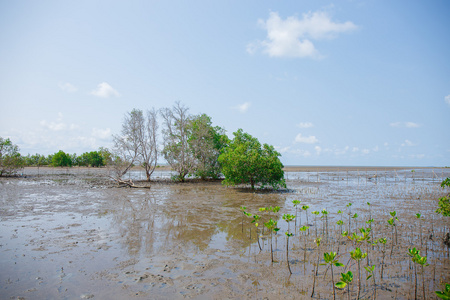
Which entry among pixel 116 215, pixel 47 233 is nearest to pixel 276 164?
pixel 116 215

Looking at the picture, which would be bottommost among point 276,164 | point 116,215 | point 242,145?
point 116,215

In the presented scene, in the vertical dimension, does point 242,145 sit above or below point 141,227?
above

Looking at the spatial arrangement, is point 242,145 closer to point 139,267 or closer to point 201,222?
point 201,222

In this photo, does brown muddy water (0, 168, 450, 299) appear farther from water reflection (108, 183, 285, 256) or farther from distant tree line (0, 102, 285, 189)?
distant tree line (0, 102, 285, 189)

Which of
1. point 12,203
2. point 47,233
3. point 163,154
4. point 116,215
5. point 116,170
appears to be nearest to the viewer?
point 47,233

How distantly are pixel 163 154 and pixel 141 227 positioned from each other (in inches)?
859

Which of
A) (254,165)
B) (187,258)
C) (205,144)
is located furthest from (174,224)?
(205,144)

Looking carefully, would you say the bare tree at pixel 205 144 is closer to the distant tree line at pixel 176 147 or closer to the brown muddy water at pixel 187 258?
the distant tree line at pixel 176 147

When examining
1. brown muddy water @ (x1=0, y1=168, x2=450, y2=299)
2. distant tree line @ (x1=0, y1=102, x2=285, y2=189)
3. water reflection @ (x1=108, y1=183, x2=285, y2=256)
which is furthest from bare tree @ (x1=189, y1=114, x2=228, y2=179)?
brown muddy water @ (x1=0, y1=168, x2=450, y2=299)

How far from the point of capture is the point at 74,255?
6590 mm

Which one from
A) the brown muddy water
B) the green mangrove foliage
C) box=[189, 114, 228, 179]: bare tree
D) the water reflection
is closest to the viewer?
the brown muddy water

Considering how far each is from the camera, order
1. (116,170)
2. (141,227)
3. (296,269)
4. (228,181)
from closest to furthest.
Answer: (296,269)
(141,227)
(228,181)
(116,170)

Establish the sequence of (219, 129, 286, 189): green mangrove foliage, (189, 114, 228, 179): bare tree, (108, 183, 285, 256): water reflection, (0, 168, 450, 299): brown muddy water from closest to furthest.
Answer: (0, 168, 450, 299): brown muddy water, (108, 183, 285, 256): water reflection, (219, 129, 286, 189): green mangrove foliage, (189, 114, 228, 179): bare tree

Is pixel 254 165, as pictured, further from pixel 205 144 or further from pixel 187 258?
pixel 187 258
